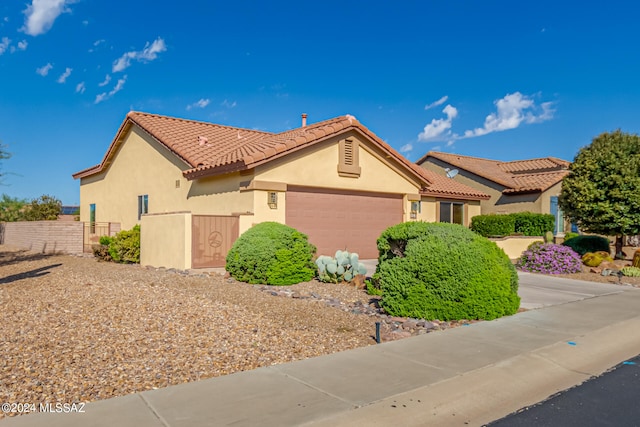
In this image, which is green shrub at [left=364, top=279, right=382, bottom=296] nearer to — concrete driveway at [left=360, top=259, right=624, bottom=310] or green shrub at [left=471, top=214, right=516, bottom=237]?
concrete driveway at [left=360, top=259, right=624, bottom=310]

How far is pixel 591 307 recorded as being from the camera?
32.9ft

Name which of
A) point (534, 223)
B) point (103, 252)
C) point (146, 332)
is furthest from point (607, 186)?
point (103, 252)

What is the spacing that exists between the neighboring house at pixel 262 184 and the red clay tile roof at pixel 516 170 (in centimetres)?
467

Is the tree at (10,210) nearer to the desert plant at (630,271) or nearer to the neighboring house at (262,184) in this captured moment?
the neighboring house at (262,184)

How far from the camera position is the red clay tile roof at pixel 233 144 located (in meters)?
15.4

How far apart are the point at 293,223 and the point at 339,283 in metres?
4.02

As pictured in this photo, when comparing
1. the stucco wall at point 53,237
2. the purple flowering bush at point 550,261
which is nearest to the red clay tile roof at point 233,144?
the stucco wall at point 53,237

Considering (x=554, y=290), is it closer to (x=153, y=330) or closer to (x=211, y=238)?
(x=211, y=238)

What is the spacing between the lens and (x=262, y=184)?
14.8 metres

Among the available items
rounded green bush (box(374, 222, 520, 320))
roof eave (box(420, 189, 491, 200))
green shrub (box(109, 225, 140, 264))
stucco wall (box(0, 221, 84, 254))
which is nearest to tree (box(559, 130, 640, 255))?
roof eave (box(420, 189, 491, 200))

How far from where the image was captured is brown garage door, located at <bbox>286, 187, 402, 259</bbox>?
52.9 feet

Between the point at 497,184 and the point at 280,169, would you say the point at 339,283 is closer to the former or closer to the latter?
the point at 280,169

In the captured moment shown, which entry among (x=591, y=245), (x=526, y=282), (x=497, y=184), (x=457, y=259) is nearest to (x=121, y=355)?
(x=457, y=259)

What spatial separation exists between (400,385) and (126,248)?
44.0ft
